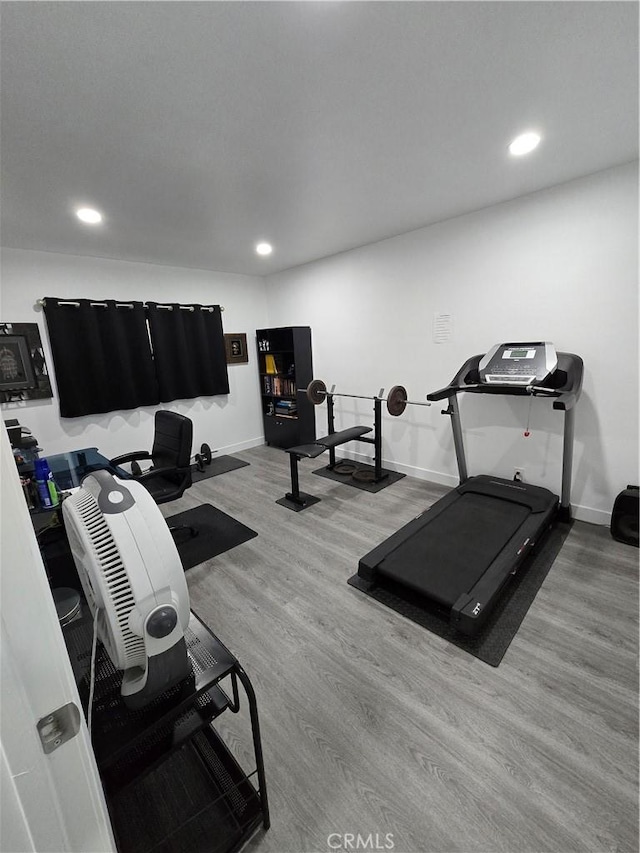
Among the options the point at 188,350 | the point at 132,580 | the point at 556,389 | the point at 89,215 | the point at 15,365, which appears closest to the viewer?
the point at 132,580

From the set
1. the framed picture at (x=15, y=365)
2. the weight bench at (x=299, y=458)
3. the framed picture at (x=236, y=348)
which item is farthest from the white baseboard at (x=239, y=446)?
the framed picture at (x=15, y=365)

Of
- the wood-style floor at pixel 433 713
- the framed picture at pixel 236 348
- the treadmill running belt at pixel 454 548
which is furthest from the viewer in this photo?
the framed picture at pixel 236 348

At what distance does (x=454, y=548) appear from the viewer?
7.54ft

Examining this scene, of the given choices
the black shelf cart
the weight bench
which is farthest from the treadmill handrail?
the black shelf cart

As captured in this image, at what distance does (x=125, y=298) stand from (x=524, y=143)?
385 cm

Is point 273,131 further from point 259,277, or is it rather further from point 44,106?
point 259,277

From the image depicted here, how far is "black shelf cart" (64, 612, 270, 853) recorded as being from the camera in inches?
34.4

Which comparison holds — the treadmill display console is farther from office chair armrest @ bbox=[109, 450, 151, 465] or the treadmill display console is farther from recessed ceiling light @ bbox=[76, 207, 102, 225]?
recessed ceiling light @ bbox=[76, 207, 102, 225]

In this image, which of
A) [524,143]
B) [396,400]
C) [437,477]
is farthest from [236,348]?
[524,143]

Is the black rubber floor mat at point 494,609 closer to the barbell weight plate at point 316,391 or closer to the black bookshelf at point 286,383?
the barbell weight plate at point 316,391

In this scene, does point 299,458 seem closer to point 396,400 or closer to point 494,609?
point 396,400

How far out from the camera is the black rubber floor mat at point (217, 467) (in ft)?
14.1

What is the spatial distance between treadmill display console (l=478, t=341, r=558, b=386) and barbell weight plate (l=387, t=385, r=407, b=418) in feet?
2.72

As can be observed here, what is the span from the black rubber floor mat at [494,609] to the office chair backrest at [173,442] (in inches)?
61.4
